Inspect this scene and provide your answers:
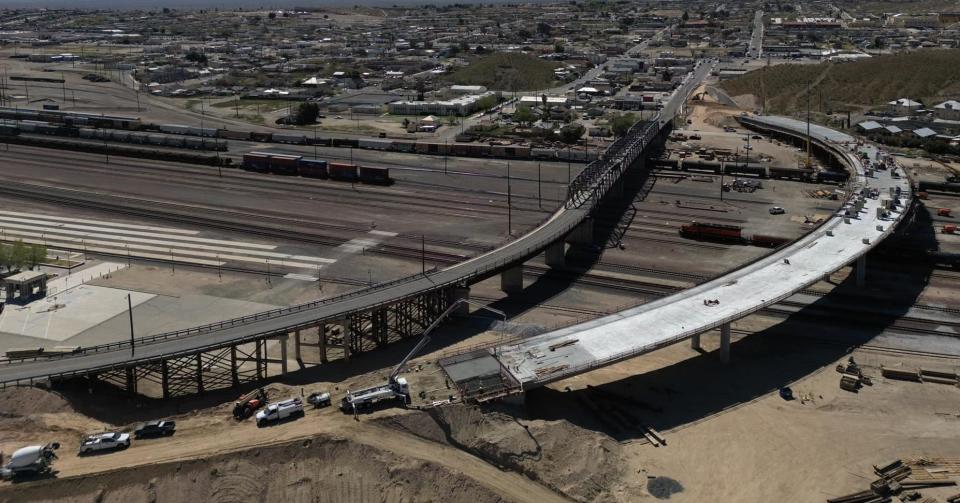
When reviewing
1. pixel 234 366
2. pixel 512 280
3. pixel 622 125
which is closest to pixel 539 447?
pixel 234 366

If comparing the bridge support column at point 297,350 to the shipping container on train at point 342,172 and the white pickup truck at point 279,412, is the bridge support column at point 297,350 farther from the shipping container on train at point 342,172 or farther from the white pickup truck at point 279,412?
the shipping container on train at point 342,172

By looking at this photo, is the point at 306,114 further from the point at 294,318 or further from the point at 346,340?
the point at 346,340

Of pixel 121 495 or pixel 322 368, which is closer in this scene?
pixel 121 495

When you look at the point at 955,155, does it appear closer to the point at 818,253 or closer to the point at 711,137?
the point at 711,137

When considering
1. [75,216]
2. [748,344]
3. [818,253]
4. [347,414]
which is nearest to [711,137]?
[818,253]

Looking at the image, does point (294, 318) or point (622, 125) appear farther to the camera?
point (622, 125)

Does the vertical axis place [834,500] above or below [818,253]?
below
